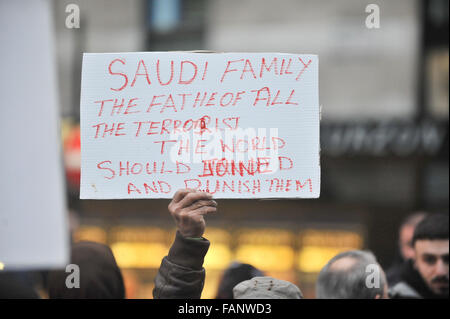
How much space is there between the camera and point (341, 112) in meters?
5.80

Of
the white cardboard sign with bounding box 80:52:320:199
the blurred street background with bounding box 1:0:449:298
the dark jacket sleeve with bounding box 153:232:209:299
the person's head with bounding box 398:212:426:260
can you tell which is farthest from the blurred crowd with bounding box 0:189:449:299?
the blurred street background with bounding box 1:0:449:298

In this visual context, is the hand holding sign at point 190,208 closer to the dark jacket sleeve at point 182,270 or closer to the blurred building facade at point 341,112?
the dark jacket sleeve at point 182,270

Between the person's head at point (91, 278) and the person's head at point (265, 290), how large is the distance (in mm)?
441

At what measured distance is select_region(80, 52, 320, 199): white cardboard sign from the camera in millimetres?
1924

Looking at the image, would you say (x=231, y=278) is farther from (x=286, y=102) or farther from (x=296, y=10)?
(x=296, y=10)

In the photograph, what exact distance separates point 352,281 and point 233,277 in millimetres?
437

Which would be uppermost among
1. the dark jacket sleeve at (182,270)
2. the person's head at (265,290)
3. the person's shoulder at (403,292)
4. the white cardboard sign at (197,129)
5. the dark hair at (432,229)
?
the white cardboard sign at (197,129)

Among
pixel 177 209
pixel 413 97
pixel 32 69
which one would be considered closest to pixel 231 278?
pixel 177 209

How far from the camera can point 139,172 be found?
75.6 inches

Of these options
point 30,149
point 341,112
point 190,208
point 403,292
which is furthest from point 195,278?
point 341,112

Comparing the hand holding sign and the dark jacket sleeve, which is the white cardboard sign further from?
the dark jacket sleeve

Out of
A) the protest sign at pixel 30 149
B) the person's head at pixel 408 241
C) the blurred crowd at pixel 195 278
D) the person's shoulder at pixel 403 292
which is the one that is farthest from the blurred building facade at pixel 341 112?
the protest sign at pixel 30 149

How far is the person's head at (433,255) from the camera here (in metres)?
2.36

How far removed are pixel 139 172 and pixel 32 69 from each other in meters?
0.57
